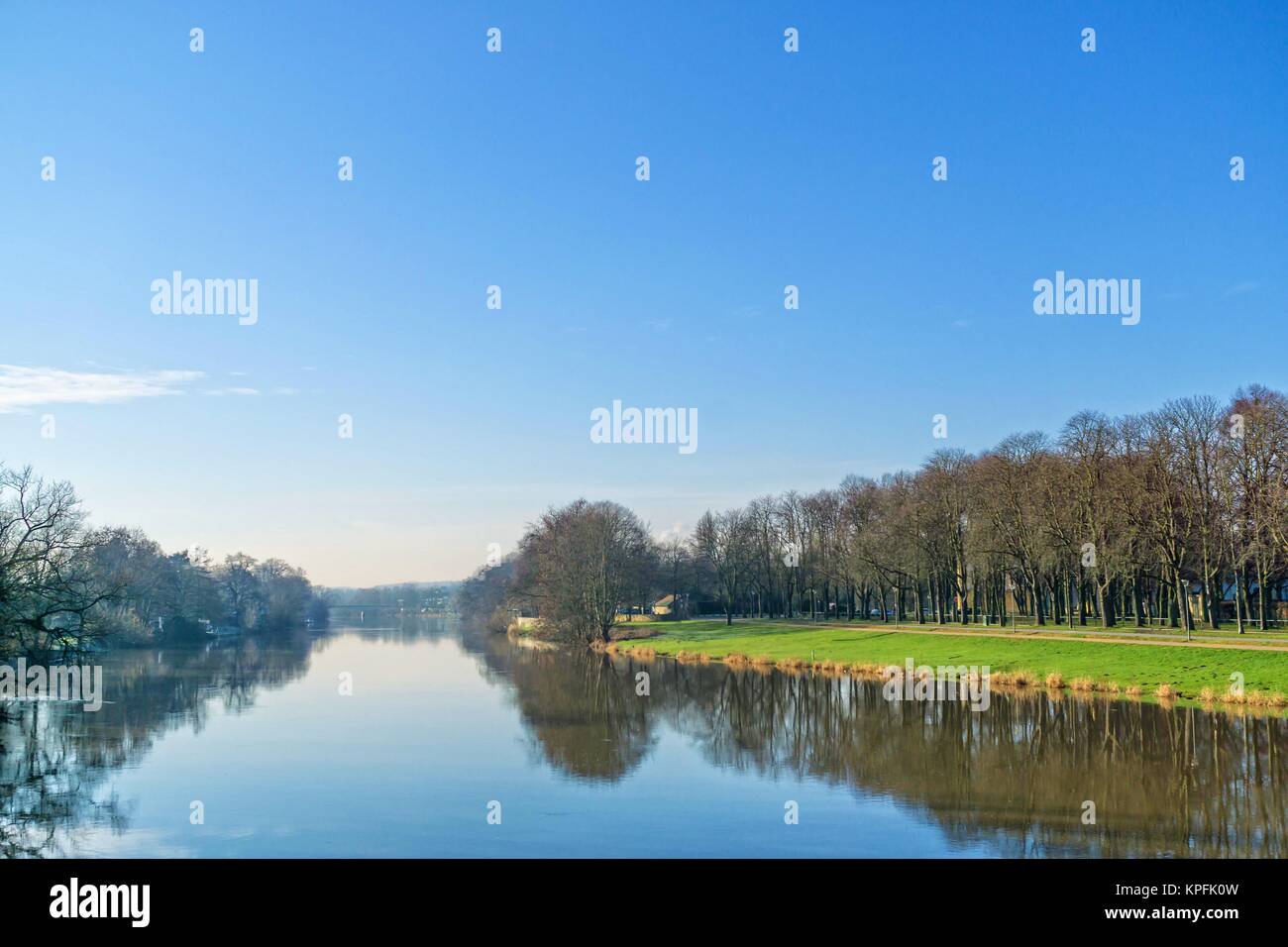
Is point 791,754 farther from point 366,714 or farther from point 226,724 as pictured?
point 226,724

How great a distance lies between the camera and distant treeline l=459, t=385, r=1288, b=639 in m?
49.6

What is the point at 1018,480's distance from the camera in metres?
60.3

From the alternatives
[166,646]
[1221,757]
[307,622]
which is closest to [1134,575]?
[1221,757]

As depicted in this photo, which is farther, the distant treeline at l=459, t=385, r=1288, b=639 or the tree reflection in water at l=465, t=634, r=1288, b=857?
the distant treeline at l=459, t=385, r=1288, b=639

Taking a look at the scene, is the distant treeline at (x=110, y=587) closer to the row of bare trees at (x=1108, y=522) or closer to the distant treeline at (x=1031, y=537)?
the distant treeline at (x=1031, y=537)

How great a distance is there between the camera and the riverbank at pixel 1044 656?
33.6 meters

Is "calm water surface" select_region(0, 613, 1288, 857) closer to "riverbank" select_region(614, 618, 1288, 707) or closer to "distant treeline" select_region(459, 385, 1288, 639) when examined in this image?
"riverbank" select_region(614, 618, 1288, 707)

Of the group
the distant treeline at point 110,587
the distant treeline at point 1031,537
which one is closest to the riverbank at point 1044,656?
the distant treeline at point 1031,537

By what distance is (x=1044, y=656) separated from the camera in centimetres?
4234

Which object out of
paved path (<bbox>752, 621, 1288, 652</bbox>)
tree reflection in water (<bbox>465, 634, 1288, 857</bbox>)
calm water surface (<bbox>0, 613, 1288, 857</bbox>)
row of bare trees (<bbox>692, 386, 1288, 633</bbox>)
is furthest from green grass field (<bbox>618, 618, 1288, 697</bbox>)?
row of bare trees (<bbox>692, 386, 1288, 633</bbox>)

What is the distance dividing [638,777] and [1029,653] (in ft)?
87.8

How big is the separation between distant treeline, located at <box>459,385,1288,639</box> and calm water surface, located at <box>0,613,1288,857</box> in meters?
20.0

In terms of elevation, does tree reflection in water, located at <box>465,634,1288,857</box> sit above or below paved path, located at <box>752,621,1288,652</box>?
below
